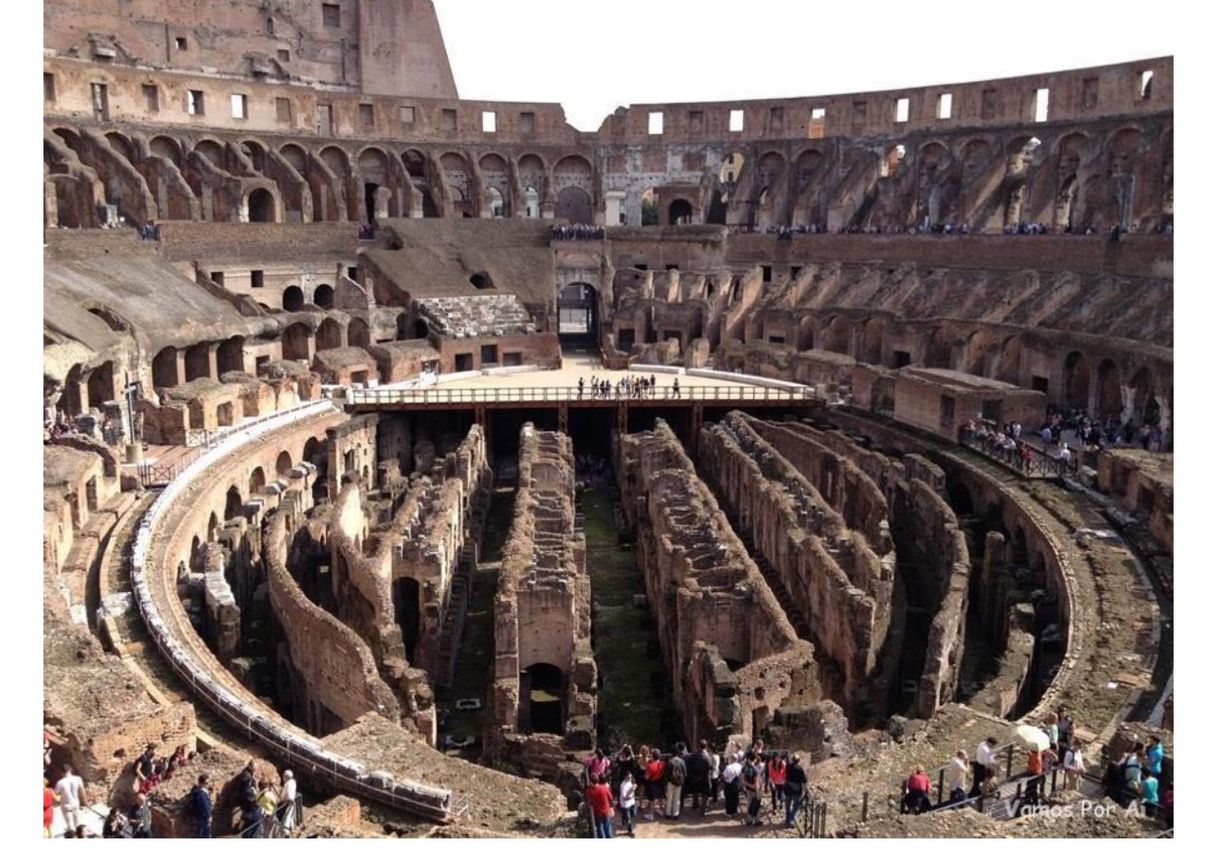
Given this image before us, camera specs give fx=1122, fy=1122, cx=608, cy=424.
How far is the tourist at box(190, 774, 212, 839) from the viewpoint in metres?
10.5

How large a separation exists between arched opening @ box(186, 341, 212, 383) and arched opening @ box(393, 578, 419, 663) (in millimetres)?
16688

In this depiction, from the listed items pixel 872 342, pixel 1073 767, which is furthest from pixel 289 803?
pixel 872 342

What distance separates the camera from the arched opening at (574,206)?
190 ft

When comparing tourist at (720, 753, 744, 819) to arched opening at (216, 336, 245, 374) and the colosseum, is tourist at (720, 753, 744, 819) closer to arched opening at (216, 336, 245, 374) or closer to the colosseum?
the colosseum

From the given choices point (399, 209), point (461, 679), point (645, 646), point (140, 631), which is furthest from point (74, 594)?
point (399, 209)

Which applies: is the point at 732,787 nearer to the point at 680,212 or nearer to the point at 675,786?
the point at 675,786

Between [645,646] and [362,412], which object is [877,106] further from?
[645,646]

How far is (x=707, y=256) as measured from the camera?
166 ft

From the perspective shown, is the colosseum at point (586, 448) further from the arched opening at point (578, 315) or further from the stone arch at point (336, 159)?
the arched opening at point (578, 315)

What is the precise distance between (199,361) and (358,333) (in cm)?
738

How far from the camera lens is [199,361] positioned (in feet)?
114

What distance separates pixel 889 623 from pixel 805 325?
2406 centimetres

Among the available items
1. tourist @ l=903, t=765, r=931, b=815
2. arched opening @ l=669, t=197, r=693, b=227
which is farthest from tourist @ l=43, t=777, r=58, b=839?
arched opening @ l=669, t=197, r=693, b=227

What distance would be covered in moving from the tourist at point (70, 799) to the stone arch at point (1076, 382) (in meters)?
28.1
